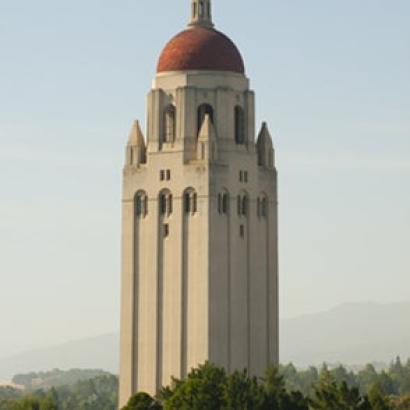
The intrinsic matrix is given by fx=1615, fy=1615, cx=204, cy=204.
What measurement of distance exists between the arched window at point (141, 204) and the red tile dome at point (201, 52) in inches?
295

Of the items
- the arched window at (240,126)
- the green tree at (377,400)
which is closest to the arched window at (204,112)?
the arched window at (240,126)

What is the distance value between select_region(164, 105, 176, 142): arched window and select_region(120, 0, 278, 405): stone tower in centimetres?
6

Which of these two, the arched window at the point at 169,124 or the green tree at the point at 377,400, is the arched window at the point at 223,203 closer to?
the arched window at the point at 169,124

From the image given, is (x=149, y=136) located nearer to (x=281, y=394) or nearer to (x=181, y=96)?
(x=181, y=96)

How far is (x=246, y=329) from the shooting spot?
9325 centimetres

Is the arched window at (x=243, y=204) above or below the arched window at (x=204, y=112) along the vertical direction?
below

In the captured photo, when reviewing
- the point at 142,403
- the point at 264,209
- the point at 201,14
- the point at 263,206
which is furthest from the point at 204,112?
the point at 142,403

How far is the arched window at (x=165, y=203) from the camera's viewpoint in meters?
92.5

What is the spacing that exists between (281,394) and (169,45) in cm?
2446

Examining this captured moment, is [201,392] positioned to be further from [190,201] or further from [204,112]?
[204,112]

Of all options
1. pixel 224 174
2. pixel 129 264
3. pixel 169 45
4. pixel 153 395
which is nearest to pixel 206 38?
pixel 169 45

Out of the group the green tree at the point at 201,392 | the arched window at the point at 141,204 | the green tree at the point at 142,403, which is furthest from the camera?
the arched window at the point at 141,204

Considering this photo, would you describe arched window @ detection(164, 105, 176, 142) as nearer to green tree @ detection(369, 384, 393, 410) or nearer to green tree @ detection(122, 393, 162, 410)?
green tree @ detection(122, 393, 162, 410)

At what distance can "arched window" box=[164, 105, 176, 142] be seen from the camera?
9394 cm
